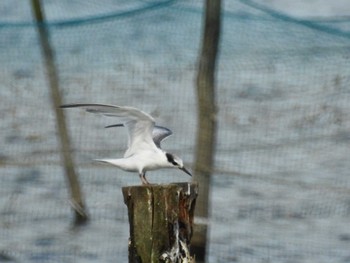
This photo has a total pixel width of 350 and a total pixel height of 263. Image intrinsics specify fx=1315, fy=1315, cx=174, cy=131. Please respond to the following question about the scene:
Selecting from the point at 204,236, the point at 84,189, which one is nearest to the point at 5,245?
the point at 84,189

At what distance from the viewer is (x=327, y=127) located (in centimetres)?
709

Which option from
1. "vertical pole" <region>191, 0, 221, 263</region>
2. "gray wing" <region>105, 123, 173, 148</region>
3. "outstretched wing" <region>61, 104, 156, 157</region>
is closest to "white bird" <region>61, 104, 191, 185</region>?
"outstretched wing" <region>61, 104, 156, 157</region>

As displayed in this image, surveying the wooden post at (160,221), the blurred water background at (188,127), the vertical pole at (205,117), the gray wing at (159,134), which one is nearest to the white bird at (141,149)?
the gray wing at (159,134)

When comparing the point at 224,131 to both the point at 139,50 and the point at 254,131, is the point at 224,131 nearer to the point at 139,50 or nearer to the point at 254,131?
the point at 254,131

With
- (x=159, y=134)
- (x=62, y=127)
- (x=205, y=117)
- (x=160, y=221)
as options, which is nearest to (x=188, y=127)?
(x=205, y=117)

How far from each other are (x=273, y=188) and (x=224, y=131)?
1.44 ft

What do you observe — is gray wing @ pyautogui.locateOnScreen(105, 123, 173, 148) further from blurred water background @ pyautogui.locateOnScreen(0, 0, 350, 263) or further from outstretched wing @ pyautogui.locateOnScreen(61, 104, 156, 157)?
blurred water background @ pyautogui.locateOnScreen(0, 0, 350, 263)

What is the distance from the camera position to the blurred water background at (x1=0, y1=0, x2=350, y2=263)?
7.02m

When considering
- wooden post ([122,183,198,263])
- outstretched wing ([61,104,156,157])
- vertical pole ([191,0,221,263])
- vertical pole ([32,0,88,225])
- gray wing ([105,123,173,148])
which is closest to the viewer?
wooden post ([122,183,198,263])

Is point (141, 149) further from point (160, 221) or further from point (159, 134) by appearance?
point (160, 221)

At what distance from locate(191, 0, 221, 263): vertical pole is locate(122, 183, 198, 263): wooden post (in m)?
1.70

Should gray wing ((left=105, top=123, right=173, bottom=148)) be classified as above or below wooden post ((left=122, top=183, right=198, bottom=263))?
Answer: above

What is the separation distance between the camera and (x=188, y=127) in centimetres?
695

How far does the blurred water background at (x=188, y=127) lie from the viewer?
7.02 meters
